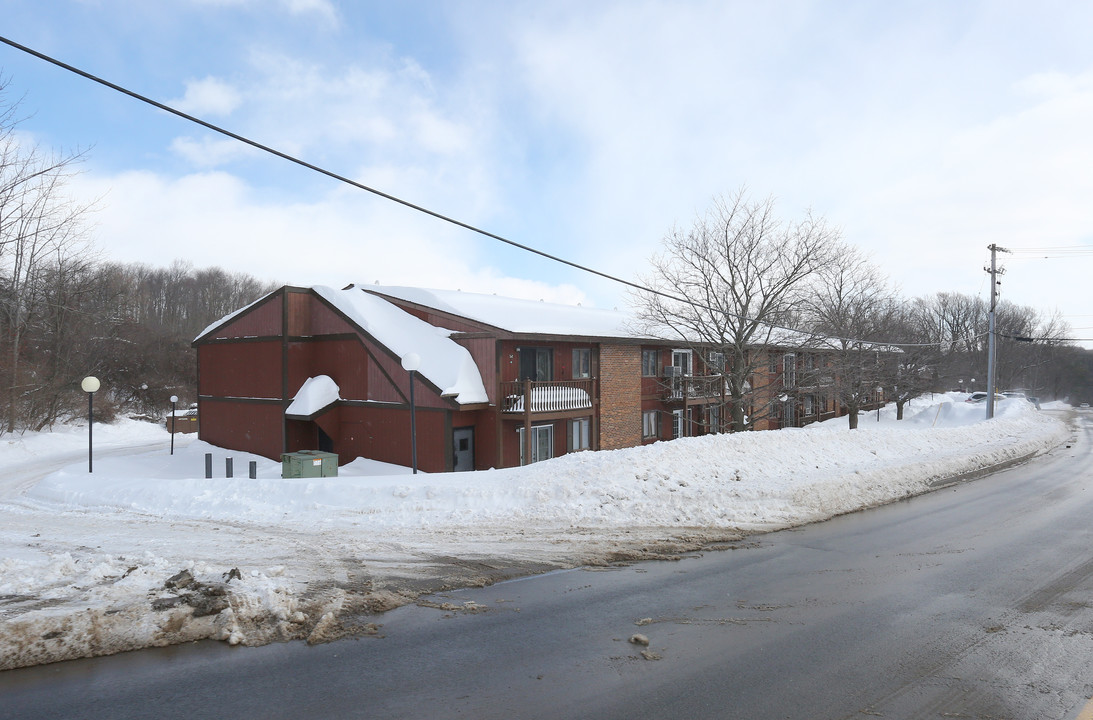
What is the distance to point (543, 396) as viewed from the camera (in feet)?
72.0

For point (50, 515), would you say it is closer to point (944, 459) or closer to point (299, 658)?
point (299, 658)

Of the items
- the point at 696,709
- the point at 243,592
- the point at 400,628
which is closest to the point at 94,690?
the point at 243,592

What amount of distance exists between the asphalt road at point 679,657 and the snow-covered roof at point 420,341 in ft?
42.9

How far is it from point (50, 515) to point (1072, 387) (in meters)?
107

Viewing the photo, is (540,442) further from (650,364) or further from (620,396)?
(650,364)

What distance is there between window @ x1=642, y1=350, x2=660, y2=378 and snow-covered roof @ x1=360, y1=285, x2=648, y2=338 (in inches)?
55.3

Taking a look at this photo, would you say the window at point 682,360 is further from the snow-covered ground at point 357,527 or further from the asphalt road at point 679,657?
the asphalt road at point 679,657

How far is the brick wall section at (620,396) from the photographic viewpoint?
83.1 ft

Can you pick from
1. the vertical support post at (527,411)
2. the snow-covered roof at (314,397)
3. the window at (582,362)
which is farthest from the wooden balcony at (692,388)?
the snow-covered roof at (314,397)

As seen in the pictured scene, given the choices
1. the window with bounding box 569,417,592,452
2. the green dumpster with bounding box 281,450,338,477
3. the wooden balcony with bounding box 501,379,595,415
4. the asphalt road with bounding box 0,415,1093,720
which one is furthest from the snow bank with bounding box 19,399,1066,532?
the window with bounding box 569,417,592,452

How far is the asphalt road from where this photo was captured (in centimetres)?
495

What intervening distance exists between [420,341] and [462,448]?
4383mm

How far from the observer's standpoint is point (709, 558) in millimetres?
9305

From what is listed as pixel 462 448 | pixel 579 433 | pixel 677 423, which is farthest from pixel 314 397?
pixel 677 423
